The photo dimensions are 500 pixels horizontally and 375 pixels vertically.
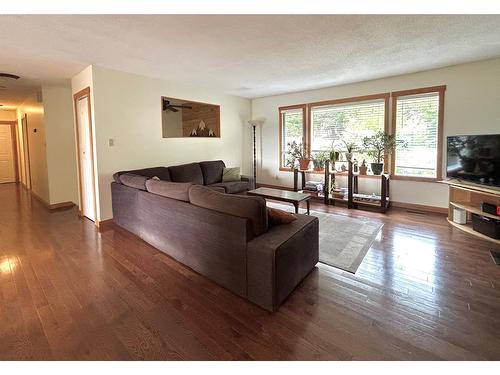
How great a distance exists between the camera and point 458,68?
416cm

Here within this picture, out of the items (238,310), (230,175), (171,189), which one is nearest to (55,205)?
(230,175)

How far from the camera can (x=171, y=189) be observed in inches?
108

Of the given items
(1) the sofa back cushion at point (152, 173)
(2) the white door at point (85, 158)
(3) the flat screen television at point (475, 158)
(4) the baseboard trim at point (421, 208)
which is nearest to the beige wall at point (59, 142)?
(2) the white door at point (85, 158)

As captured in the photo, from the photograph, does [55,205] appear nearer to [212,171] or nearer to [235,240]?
[212,171]

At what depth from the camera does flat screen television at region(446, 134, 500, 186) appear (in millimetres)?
3242

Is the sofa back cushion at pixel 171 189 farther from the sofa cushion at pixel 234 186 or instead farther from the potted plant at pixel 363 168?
the potted plant at pixel 363 168

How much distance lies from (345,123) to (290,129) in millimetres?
1343

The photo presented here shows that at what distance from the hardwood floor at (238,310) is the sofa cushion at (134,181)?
0.77 metres

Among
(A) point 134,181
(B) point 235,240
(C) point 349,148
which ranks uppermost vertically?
(C) point 349,148

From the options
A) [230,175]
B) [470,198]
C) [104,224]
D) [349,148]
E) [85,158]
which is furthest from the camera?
[230,175]

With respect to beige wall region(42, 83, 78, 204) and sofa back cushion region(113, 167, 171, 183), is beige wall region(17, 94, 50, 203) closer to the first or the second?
beige wall region(42, 83, 78, 204)
